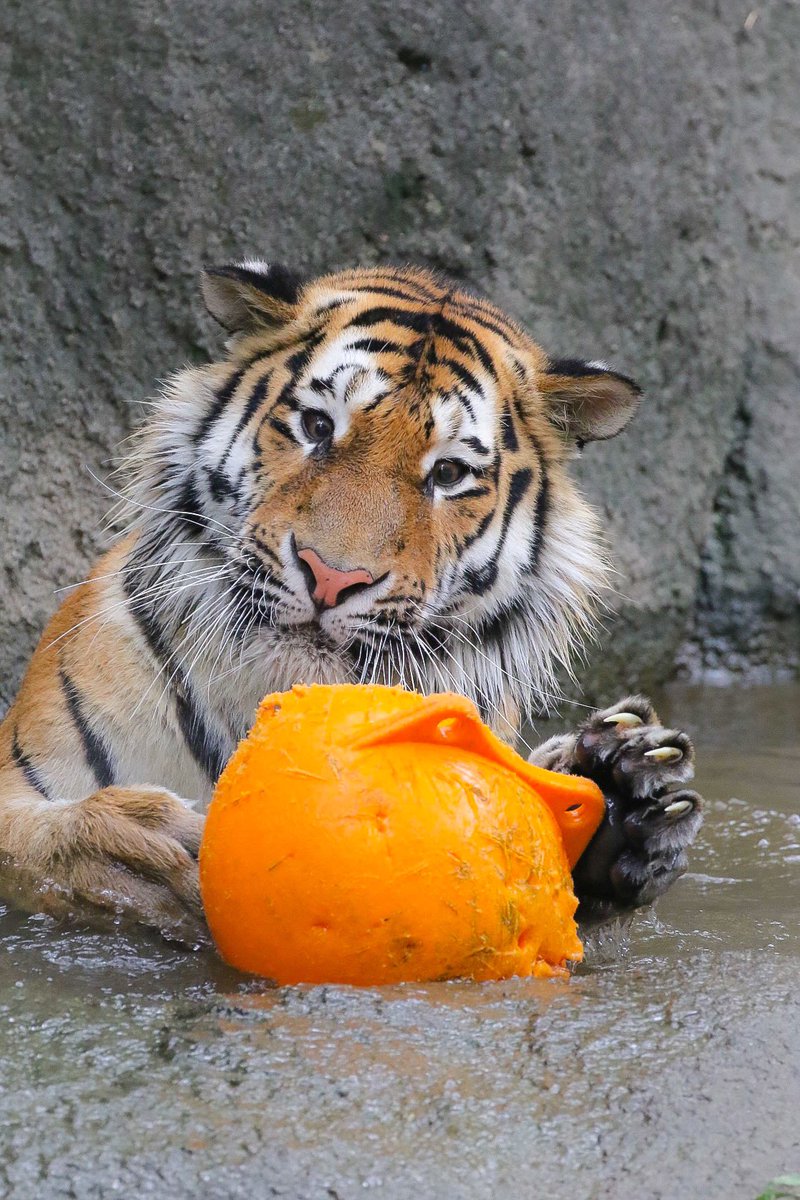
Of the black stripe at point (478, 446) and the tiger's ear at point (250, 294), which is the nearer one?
the black stripe at point (478, 446)

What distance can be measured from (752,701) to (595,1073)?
369 cm

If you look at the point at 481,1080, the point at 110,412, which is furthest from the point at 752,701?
the point at 481,1080

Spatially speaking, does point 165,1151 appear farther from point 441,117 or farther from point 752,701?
point 752,701

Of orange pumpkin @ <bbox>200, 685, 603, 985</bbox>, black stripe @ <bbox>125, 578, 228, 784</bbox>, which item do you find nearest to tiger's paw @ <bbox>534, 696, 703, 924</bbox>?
orange pumpkin @ <bbox>200, 685, 603, 985</bbox>

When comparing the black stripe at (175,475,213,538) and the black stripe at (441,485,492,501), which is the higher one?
the black stripe at (441,485,492,501)

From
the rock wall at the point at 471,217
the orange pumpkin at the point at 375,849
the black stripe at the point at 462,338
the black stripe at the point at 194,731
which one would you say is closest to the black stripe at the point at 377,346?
the black stripe at the point at 462,338

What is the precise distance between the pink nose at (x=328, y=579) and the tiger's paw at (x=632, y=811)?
0.47 metres

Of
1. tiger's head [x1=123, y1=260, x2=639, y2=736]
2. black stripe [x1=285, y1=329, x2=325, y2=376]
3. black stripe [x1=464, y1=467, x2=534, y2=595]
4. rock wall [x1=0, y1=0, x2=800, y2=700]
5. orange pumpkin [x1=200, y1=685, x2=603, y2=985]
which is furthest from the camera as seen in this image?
rock wall [x1=0, y1=0, x2=800, y2=700]

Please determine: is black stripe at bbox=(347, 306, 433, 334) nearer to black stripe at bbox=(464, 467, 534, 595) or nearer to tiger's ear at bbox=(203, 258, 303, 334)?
tiger's ear at bbox=(203, 258, 303, 334)

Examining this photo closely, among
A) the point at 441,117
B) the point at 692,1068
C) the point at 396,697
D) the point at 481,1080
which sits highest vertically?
the point at 441,117

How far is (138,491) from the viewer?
128 inches

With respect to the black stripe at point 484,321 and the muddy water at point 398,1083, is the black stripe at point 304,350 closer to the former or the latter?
the black stripe at point 484,321

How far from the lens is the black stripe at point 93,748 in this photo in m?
3.02

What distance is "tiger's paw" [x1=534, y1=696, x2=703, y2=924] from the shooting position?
2430mm
